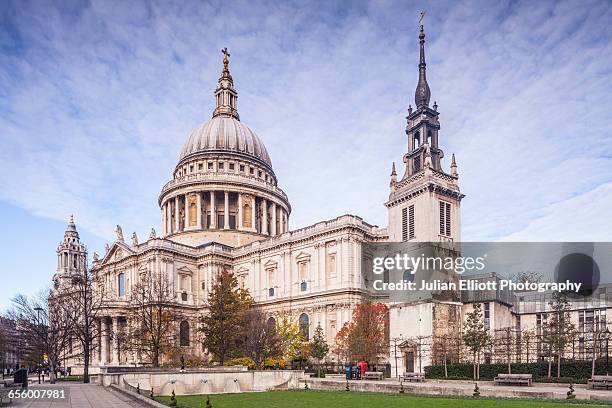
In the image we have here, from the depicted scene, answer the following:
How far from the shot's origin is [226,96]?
105000 mm

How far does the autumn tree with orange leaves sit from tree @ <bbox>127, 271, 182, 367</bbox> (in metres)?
17.2

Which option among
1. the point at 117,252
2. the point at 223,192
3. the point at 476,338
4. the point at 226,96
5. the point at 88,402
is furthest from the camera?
the point at 226,96

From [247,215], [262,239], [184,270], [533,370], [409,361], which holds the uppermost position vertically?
[247,215]

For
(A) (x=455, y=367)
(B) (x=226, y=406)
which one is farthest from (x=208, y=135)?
(B) (x=226, y=406)

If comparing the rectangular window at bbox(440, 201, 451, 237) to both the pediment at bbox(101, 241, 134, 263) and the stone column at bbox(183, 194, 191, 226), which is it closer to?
the pediment at bbox(101, 241, 134, 263)

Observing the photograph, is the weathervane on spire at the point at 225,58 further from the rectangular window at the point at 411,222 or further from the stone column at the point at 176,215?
the rectangular window at the point at 411,222

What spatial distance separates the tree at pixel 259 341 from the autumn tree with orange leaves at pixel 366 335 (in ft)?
20.9

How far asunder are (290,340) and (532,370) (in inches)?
1208

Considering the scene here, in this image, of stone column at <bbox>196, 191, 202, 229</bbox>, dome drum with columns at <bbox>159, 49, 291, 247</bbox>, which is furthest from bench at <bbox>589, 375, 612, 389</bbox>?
stone column at <bbox>196, 191, 202, 229</bbox>

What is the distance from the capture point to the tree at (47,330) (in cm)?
5044

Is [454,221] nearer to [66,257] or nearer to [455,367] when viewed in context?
[455,367]

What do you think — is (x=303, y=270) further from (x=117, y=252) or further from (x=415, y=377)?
(x=415, y=377)

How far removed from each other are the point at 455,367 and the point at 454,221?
23.0 m

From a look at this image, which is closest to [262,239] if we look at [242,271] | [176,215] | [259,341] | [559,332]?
[242,271]
